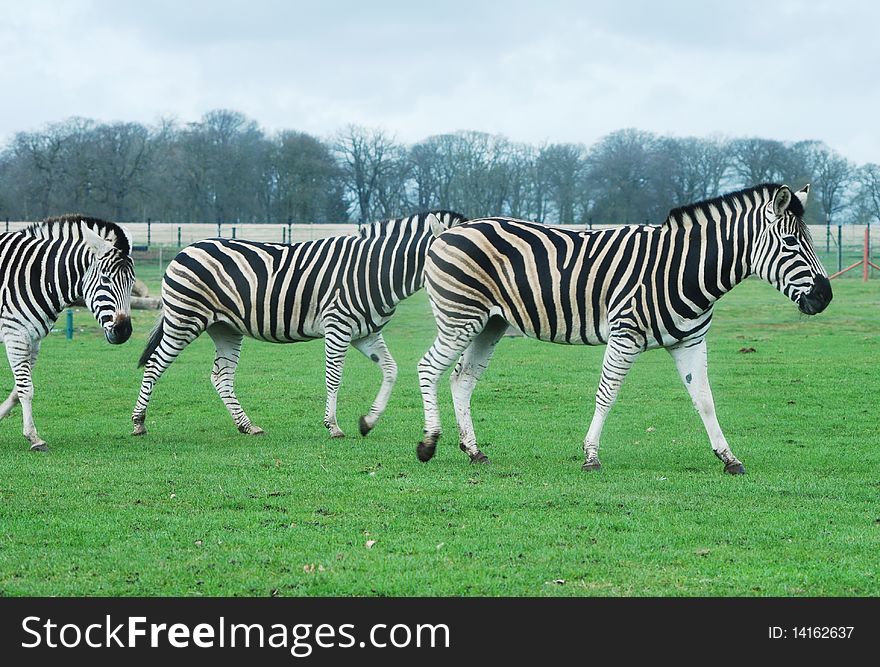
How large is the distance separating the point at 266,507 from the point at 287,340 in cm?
442

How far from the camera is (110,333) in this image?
11.3m

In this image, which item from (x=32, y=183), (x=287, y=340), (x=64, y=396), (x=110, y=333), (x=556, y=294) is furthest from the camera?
(x=32, y=183)

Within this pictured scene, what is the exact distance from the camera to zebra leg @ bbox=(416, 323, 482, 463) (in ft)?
33.0

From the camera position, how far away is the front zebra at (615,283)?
946cm

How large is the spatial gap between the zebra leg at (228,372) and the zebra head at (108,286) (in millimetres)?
1223

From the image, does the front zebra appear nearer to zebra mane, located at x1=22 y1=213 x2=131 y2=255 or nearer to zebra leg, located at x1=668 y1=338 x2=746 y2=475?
zebra leg, located at x1=668 y1=338 x2=746 y2=475

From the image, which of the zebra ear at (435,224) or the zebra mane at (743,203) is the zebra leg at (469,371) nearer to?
the zebra ear at (435,224)

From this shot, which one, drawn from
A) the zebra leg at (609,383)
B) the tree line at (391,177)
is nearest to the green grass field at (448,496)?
the zebra leg at (609,383)

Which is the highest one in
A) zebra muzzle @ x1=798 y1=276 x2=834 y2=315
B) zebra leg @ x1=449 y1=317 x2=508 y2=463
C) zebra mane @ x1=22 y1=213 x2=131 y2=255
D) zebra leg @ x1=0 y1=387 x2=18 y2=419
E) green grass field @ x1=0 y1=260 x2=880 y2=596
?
zebra mane @ x1=22 y1=213 x2=131 y2=255

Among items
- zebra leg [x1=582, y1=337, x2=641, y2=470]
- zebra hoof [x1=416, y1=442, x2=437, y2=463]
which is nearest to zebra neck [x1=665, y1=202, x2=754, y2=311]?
zebra leg [x1=582, y1=337, x2=641, y2=470]

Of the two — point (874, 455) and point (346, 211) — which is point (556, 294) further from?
point (346, 211)

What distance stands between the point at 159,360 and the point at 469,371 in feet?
12.9

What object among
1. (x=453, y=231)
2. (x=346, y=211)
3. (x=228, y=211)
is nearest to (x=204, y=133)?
(x=228, y=211)

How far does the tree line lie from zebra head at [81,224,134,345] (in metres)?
54.3
